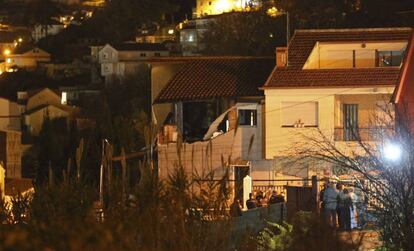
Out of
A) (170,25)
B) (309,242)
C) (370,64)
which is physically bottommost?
(309,242)

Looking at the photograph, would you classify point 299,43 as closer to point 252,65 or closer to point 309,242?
point 252,65

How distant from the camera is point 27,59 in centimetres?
9300

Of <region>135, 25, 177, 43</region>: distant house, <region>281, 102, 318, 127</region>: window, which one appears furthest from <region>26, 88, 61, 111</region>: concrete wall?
<region>281, 102, 318, 127</region>: window

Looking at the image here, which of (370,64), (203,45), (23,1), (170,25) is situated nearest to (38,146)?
(203,45)

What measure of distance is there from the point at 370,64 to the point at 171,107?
270 inches

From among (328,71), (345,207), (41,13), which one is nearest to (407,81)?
(345,207)

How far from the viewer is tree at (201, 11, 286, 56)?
5316 cm

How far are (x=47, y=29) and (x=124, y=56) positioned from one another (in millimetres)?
31402

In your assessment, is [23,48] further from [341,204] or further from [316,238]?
Answer: [316,238]

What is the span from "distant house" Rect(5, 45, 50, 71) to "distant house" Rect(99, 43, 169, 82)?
1052 cm

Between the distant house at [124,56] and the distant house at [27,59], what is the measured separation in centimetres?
1052

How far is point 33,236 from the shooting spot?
9.24 m

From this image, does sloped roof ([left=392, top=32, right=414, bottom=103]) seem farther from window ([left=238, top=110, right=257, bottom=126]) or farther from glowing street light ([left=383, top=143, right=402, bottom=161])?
window ([left=238, top=110, right=257, bottom=126])

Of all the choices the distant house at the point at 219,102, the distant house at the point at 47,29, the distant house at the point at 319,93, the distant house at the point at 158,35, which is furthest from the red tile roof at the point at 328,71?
the distant house at the point at 47,29
